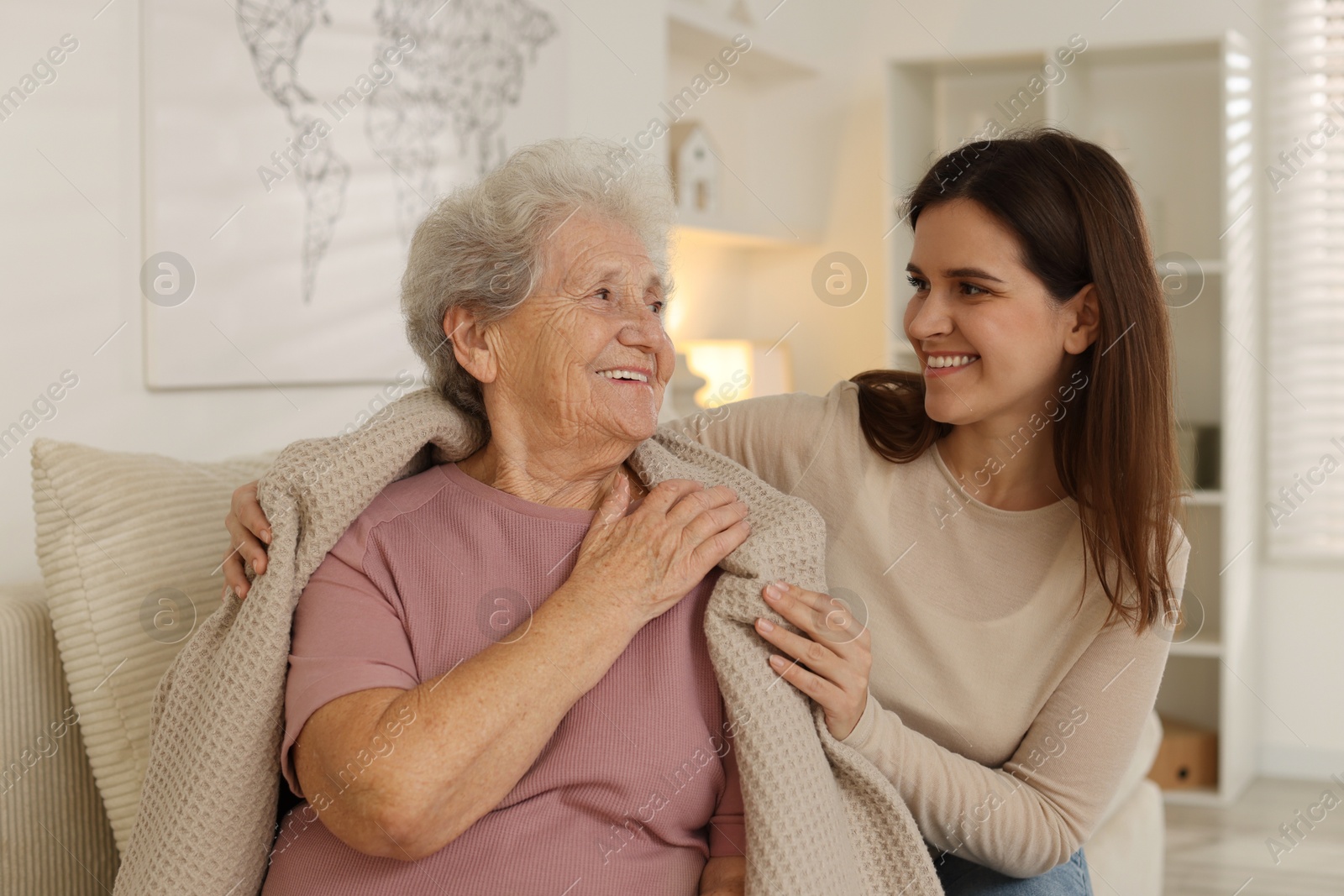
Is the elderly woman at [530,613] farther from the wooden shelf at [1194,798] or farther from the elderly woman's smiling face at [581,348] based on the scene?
the wooden shelf at [1194,798]

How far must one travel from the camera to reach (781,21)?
4.49 meters

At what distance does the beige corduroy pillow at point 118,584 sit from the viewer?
1492 millimetres

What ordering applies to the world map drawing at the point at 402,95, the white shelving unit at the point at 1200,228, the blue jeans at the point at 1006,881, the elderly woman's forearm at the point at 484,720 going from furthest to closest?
the white shelving unit at the point at 1200,228 < the world map drawing at the point at 402,95 < the blue jeans at the point at 1006,881 < the elderly woman's forearm at the point at 484,720

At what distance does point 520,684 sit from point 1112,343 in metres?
0.89

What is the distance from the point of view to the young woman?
1.50 m

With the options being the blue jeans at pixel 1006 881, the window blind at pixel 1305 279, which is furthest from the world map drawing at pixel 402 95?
the window blind at pixel 1305 279

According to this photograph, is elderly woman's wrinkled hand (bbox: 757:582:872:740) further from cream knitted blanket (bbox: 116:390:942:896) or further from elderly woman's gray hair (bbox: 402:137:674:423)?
elderly woman's gray hair (bbox: 402:137:674:423)

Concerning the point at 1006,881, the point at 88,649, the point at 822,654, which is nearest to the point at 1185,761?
the point at 1006,881


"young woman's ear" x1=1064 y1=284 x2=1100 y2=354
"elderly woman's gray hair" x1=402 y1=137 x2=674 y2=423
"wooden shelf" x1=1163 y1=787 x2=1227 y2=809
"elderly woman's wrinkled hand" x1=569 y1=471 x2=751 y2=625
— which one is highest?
"elderly woman's gray hair" x1=402 y1=137 x2=674 y2=423

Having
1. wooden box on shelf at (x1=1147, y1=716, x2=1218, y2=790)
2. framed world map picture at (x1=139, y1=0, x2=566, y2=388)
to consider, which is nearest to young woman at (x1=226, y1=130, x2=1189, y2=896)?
framed world map picture at (x1=139, y1=0, x2=566, y2=388)

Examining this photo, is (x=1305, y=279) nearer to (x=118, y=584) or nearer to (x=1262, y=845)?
(x=1262, y=845)

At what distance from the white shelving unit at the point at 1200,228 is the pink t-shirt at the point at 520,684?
2660 mm

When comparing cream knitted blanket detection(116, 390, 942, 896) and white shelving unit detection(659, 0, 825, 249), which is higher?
white shelving unit detection(659, 0, 825, 249)

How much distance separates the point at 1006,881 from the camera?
5.18ft
